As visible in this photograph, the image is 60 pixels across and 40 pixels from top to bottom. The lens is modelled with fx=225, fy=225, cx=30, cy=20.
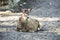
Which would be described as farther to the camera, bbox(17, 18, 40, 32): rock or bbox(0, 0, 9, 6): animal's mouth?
bbox(0, 0, 9, 6): animal's mouth

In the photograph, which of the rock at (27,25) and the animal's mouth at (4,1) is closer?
the rock at (27,25)

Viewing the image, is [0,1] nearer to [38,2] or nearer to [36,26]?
[38,2]

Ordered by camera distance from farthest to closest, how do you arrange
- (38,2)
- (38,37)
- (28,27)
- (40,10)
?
(38,2) < (40,10) < (28,27) < (38,37)

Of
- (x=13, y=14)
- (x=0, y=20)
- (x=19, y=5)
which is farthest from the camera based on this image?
(x=19, y=5)

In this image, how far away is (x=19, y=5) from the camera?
7.81 meters

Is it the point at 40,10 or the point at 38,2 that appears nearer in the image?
the point at 40,10

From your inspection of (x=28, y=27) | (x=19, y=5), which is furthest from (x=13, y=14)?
(x=28, y=27)

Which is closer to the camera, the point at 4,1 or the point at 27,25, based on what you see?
the point at 27,25

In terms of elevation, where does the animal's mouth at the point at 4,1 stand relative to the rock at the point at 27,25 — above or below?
above

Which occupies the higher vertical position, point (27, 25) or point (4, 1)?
point (4, 1)

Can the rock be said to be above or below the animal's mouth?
below

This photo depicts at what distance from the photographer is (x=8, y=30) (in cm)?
483

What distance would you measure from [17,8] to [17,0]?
0.64 metres

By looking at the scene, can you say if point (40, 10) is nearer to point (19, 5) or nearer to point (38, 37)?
point (19, 5)
